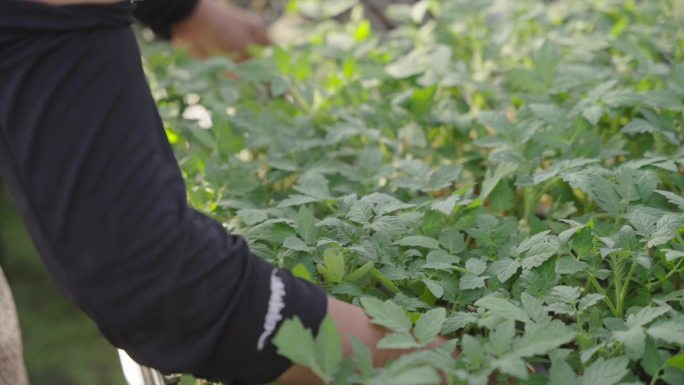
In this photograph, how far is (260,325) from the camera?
797mm

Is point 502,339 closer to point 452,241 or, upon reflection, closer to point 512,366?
point 512,366

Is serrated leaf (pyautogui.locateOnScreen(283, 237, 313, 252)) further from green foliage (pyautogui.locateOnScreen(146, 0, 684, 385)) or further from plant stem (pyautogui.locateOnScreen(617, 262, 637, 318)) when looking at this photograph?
plant stem (pyautogui.locateOnScreen(617, 262, 637, 318))

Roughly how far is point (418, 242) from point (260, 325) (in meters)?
0.26

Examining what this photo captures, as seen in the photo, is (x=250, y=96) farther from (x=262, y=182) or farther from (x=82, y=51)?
(x=82, y=51)

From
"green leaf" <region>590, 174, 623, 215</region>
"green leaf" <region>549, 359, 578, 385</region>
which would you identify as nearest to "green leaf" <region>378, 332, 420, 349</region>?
"green leaf" <region>549, 359, 578, 385</region>

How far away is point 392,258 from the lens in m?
1.02

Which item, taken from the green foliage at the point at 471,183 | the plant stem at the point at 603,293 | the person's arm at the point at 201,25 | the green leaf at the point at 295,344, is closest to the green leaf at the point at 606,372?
the green foliage at the point at 471,183

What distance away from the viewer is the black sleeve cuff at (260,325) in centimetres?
80

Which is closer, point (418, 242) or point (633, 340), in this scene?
point (633, 340)

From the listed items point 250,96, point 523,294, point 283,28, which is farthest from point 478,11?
point 523,294

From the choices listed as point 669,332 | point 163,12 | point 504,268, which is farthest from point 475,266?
point 163,12

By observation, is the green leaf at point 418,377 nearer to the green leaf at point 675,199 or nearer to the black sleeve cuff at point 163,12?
the green leaf at point 675,199

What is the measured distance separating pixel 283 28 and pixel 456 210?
123cm

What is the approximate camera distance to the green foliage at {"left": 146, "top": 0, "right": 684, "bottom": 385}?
2.73ft
